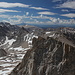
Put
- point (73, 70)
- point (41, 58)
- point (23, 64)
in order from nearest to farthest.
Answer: point (73, 70), point (41, 58), point (23, 64)

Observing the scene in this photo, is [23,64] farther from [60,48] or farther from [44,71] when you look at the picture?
[60,48]

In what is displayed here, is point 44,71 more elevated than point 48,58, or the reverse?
point 48,58

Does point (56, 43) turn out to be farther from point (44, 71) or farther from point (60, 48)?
point (44, 71)

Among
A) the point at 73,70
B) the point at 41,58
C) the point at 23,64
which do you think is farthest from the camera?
the point at 23,64

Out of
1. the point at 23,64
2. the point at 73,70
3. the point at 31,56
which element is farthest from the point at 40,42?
the point at 73,70

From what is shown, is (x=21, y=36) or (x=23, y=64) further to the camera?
(x=21, y=36)

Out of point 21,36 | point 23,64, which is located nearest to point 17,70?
point 23,64
